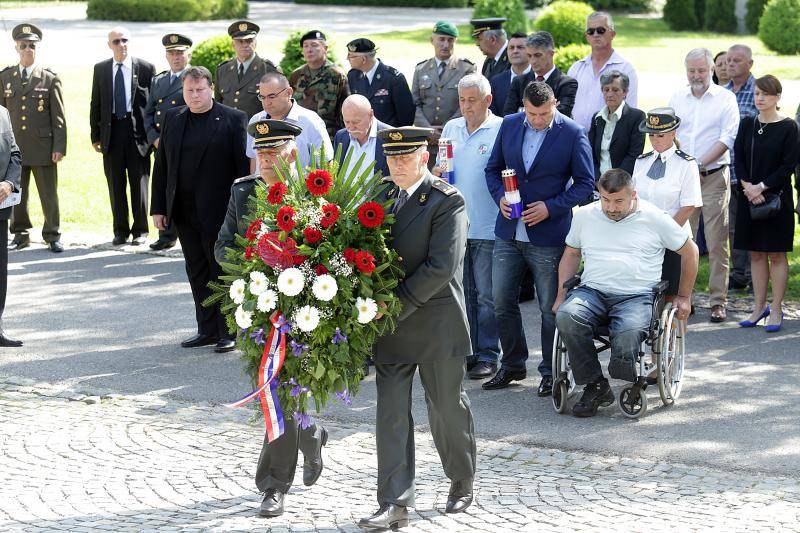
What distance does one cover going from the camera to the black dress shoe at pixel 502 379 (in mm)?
9086

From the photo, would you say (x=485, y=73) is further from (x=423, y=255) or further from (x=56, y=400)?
(x=423, y=255)

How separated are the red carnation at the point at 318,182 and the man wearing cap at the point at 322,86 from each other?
6.58 metres

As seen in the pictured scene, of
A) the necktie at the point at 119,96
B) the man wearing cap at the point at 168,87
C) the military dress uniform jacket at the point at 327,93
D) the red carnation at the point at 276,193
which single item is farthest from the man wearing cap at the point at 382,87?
the red carnation at the point at 276,193

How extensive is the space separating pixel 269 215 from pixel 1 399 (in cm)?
376

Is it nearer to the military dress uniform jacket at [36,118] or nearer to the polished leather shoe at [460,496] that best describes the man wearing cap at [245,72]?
the military dress uniform jacket at [36,118]

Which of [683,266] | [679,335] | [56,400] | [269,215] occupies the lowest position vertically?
[56,400]

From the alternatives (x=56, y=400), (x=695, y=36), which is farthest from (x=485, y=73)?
(x=695, y=36)

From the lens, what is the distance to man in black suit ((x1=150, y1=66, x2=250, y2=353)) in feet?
33.0

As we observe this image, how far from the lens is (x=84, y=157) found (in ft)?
65.9

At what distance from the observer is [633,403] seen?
828cm

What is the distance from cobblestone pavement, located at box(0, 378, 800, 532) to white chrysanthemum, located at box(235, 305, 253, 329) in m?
1.11

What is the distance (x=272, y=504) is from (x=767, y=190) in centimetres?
604

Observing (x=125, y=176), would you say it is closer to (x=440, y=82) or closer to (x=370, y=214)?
(x=440, y=82)

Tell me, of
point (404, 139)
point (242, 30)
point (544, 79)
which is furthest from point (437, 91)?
point (404, 139)
